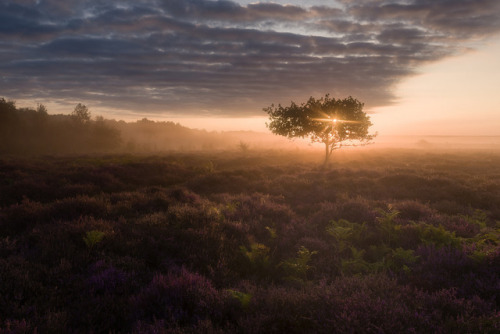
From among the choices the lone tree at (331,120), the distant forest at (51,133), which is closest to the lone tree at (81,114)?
the distant forest at (51,133)

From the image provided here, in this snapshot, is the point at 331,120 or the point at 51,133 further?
the point at 51,133

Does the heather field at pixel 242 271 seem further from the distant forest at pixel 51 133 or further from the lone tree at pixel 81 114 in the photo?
the lone tree at pixel 81 114

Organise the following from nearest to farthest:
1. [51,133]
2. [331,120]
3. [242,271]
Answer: [242,271] → [331,120] → [51,133]

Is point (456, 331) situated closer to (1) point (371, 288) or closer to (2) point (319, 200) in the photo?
(1) point (371, 288)

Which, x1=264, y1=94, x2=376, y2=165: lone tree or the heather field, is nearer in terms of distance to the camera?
the heather field

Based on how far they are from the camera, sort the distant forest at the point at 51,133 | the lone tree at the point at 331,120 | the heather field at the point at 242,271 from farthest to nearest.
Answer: the distant forest at the point at 51,133
the lone tree at the point at 331,120
the heather field at the point at 242,271

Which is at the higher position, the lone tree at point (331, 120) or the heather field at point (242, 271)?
the lone tree at point (331, 120)

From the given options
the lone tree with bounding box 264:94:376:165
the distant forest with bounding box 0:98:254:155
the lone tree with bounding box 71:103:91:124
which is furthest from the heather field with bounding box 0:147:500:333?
the lone tree with bounding box 71:103:91:124

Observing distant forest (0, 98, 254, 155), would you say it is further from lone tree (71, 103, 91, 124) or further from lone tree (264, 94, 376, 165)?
lone tree (264, 94, 376, 165)

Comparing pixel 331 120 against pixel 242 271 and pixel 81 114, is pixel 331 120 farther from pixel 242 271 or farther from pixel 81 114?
pixel 81 114

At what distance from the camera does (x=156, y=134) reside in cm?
15312

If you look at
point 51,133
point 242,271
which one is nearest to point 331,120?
point 242,271

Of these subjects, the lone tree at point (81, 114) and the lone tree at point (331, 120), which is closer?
the lone tree at point (331, 120)

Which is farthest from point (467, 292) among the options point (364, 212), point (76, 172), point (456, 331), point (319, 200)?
point (76, 172)
